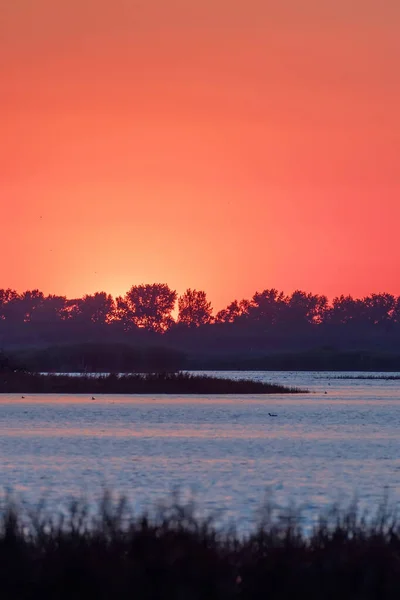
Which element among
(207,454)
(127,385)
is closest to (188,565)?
(207,454)

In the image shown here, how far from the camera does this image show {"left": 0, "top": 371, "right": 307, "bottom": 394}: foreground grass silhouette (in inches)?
3900

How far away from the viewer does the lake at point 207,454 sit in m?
30.7

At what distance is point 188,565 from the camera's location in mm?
14609

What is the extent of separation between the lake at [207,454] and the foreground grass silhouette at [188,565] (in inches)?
109

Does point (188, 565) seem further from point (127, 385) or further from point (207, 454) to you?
point (127, 385)

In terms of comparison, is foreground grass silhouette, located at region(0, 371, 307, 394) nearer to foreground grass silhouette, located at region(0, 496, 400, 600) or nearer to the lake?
the lake

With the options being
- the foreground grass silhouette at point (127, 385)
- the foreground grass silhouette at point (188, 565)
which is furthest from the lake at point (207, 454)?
the foreground grass silhouette at point (127, 385)

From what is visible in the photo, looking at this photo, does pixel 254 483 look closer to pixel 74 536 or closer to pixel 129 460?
pixel 129 460

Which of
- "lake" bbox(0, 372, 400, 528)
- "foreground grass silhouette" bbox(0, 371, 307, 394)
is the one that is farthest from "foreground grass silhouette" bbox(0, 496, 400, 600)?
"foreground grass silhouette" bbox(0, 371, 307, 394)

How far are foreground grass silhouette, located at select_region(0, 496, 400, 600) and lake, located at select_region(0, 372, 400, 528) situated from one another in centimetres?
278

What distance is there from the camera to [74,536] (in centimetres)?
1543

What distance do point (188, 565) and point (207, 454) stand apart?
31.5m

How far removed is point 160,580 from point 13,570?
1.83 meters

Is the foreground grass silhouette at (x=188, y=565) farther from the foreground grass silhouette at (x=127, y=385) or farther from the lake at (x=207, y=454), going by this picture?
the foreground grass silhouette at (x=127, y=385)
